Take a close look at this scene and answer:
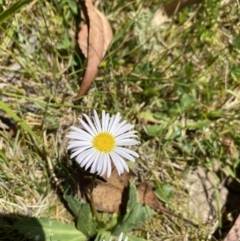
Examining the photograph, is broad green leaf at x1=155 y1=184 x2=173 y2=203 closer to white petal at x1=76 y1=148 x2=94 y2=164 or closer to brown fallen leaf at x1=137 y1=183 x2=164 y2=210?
brown fallen leaf at x1=137 y1=183 x2=164 y2=210

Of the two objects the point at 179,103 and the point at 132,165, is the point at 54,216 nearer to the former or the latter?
the point at 132,165

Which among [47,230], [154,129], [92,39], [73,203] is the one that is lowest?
[47,230]

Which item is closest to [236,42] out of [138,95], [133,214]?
[138,95]

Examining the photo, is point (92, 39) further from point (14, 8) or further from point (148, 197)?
point (148, 197)

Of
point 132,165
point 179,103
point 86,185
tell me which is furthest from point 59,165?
point 179,103

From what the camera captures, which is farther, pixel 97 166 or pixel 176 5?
pixel 176 5

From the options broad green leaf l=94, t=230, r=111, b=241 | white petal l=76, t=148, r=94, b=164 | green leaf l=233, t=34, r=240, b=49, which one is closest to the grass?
green leaf l=233, t=34, r=240, b=49
